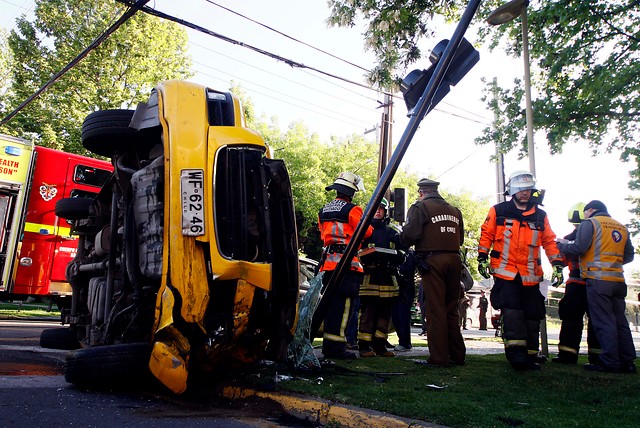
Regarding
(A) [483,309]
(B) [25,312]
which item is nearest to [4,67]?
(B) [25,312]

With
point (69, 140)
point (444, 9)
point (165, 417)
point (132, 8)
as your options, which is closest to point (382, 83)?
point (444, 9)

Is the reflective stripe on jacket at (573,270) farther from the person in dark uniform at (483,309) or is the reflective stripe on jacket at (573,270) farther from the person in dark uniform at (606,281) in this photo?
the person in dark uniform at (483,309)

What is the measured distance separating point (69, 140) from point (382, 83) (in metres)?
12.7

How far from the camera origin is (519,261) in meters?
5.54

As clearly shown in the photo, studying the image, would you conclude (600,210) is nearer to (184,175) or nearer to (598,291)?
(598,291)

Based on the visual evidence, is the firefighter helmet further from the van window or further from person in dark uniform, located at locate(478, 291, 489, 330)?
person in dark uniform, located at locate(478, 291, 489, 330)

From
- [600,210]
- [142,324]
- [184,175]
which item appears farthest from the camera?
[600,210]

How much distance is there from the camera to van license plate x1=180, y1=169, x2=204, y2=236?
3.28 metres

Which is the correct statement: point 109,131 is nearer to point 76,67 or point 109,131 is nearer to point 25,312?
point 25,312

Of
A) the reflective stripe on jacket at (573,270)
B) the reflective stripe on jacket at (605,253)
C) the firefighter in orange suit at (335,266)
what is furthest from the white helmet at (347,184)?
the reflective stripe on jacket at (573,270)

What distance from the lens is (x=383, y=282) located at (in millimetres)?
6715

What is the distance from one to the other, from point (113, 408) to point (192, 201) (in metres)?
1.31

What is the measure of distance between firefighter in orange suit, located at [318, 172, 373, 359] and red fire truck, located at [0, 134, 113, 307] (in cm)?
615

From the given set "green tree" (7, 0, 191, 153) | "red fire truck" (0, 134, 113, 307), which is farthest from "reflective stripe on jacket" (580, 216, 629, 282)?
"green tree" (7, 0, 191, 153)
